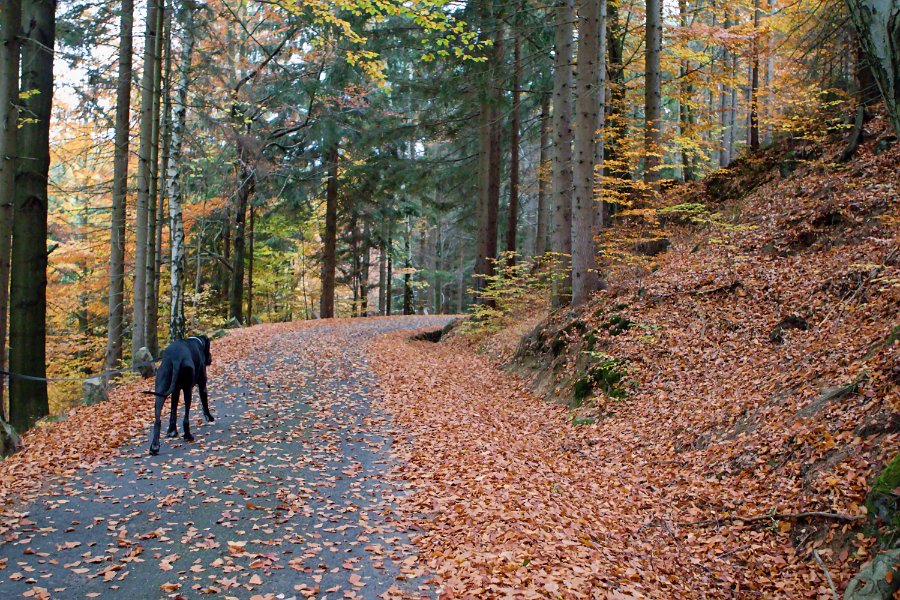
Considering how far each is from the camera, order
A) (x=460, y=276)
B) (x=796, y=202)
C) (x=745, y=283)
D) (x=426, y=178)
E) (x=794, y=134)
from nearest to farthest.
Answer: (x=745, y=283) → (x=796, y=202) → (x=794, y=134) → (x=426, y=178) → (x=460, y=276)

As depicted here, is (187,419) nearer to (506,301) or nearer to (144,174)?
(144,174)

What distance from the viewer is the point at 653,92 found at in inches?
532

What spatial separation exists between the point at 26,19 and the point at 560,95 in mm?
10295

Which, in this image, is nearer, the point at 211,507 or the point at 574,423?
the point at 211,507

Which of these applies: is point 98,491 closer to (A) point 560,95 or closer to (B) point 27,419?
(B) point 27,419

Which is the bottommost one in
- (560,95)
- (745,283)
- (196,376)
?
(196,376)

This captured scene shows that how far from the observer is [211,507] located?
5.76 meters

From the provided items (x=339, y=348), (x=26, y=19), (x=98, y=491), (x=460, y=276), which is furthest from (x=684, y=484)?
(x=460, y=276)

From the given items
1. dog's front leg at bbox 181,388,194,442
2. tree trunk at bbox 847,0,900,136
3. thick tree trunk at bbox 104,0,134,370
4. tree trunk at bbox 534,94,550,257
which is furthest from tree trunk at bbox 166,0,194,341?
tree trunk at bbox 847,0,900,136

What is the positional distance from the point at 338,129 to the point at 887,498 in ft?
68.1

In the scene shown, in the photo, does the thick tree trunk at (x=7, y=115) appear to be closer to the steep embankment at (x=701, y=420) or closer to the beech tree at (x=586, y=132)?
the steep embankment at (x=701, y=420)

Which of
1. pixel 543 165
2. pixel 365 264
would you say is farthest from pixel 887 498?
pixel 365 264

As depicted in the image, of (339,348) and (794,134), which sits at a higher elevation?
(794,134)

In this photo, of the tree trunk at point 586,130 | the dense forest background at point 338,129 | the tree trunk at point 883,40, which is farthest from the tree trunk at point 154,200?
the tree trunk at point 883,40
